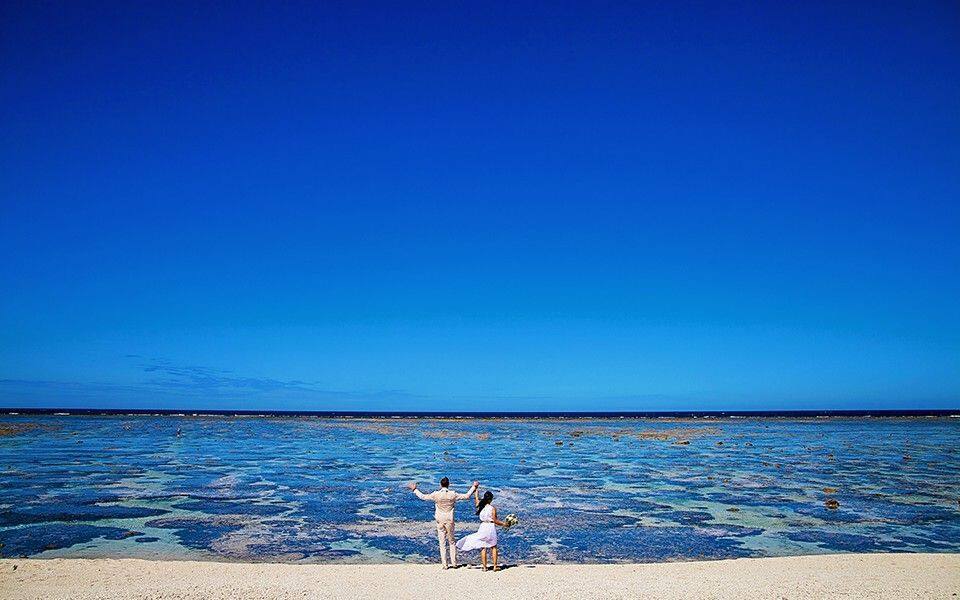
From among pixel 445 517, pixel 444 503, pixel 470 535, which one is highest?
pixel 444 503

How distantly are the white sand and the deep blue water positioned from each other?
98.0 inches

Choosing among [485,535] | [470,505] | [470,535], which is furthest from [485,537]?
[470,505]

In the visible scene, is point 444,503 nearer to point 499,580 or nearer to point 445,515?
point 445,515

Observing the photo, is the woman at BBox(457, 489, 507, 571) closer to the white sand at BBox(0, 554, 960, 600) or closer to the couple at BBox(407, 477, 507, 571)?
the couple at BBox(407, 477, 507, 571)

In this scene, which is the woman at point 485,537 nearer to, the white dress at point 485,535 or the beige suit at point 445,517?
the white dress at point 485,535

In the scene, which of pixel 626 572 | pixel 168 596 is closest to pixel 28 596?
pixel 168 596

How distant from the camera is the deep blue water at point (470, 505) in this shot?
1888cm

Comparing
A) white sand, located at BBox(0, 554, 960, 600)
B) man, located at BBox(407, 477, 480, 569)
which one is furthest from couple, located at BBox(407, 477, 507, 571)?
white sand, located at BBox(0, 554, 960, 600)

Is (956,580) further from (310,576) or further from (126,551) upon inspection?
(126,551)

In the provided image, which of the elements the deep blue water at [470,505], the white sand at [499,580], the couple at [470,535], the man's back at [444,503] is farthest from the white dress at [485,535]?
the deep blue water at [470,505]

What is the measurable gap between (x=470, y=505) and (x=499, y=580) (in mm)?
12378

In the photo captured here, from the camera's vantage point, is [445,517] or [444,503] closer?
[444,503]

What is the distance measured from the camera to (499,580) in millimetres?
14289

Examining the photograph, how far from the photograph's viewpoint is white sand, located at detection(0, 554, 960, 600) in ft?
43.0
